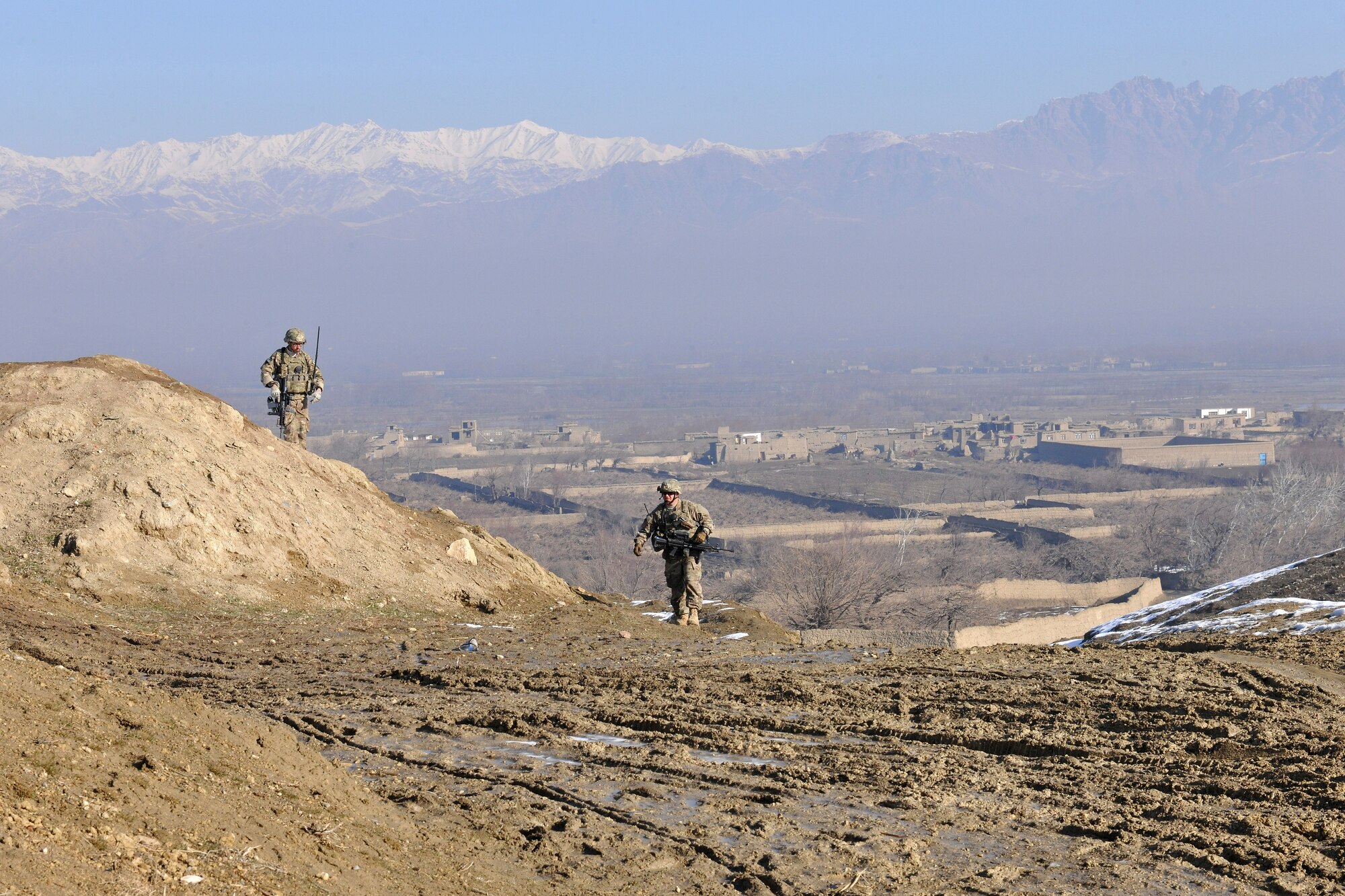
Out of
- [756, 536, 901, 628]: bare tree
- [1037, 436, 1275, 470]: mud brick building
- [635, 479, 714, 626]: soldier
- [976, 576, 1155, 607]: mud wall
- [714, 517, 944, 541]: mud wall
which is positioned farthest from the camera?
[1037, 436, 1275, 470]: mud brick building

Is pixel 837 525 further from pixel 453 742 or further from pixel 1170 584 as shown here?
pixel 453 742

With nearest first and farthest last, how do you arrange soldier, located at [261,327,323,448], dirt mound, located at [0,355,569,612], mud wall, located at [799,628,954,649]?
dirt mound, located at [0,355,569,612] < mud wall, located at [799,628,954,649] < soldier, located at [261,327,323,448]

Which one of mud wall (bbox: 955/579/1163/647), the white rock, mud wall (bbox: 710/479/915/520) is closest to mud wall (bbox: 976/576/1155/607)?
mud wall (bbox: 955/579/1163/647)

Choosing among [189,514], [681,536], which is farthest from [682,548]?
[189,514]

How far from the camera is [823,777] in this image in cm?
796

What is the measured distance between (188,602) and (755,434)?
112m

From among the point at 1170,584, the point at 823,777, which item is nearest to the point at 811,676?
the point at 823,777

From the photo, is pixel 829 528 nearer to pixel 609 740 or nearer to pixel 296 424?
pixel 296 424

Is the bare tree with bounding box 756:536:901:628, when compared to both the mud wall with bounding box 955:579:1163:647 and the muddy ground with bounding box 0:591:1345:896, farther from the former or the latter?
the muddy ground with bounding box 0:591:1345:896

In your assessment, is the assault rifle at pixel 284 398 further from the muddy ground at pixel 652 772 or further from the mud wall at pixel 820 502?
the mud wall at pixel 820 502

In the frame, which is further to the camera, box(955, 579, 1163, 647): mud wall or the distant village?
the distant village

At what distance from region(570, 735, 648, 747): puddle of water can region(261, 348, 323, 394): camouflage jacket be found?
1118 cm

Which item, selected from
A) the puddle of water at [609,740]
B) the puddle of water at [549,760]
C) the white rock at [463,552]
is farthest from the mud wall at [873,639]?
the puddle of water at [549,760]

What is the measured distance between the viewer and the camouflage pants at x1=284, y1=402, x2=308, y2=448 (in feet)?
63.8
